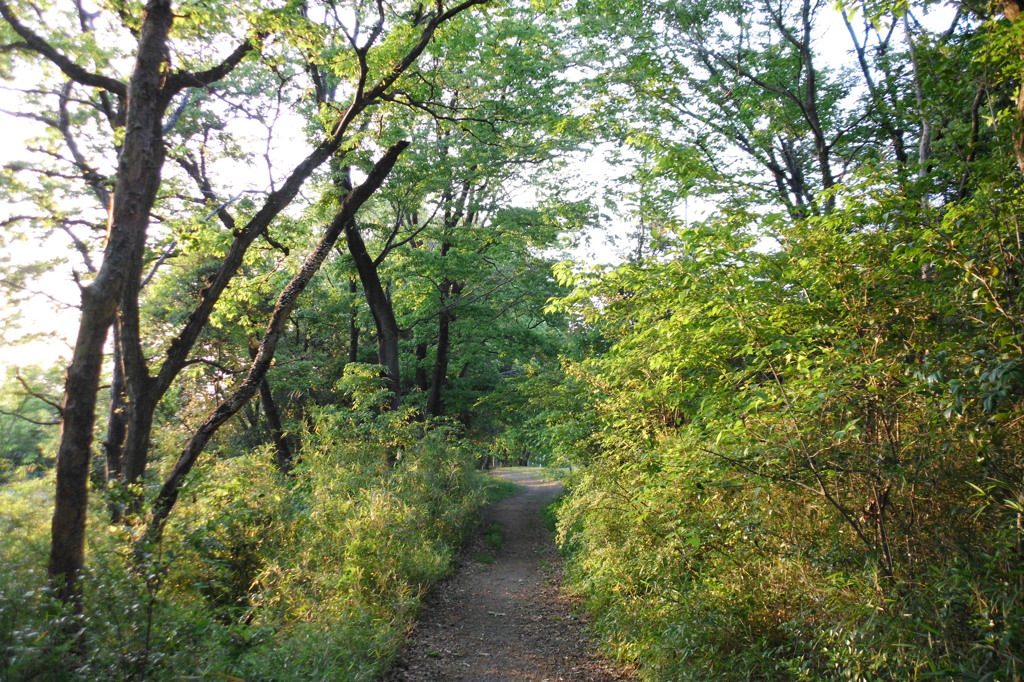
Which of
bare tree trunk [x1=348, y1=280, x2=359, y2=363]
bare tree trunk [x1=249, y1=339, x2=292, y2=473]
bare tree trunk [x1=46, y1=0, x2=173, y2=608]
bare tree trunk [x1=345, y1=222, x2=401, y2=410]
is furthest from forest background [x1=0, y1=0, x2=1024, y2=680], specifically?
bare tree trunk [x1=348, y1=280, x2=359, y2=363]

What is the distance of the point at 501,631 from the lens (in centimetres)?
780

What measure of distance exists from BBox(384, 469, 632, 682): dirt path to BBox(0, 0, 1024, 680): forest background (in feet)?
1.24

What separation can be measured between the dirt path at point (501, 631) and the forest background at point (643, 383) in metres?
0.38

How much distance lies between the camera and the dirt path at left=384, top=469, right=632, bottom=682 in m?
6.27

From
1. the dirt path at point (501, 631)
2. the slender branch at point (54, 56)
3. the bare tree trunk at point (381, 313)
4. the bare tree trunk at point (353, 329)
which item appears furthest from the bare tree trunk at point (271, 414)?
the slender branch at point (54, 56)

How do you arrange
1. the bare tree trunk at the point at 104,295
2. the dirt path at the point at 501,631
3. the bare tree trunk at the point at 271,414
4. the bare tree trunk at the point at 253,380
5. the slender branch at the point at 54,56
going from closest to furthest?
the bare tree trunk at the point at 104,295
the slender branch at the point at 54,56
the bare tree trunk at the point at 253,380
the dirt path at the point at 501,631
the bare tree trunk at the point at 271,414

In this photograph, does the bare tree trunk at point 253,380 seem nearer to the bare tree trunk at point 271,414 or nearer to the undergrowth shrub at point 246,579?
the undergrowth shrub at point 246,579

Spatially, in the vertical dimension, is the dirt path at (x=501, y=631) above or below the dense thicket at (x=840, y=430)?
below

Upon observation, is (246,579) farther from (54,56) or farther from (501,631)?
(54,56)

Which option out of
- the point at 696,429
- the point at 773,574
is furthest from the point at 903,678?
the point at 696,429

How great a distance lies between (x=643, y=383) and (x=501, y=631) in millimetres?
3558

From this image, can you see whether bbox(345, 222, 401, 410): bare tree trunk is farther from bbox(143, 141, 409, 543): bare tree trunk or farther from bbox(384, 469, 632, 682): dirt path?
bbox(143, 141, 409, 543): bare tree trunk

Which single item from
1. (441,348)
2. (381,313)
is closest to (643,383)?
(381,313)

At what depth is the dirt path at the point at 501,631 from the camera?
6.27 meters
